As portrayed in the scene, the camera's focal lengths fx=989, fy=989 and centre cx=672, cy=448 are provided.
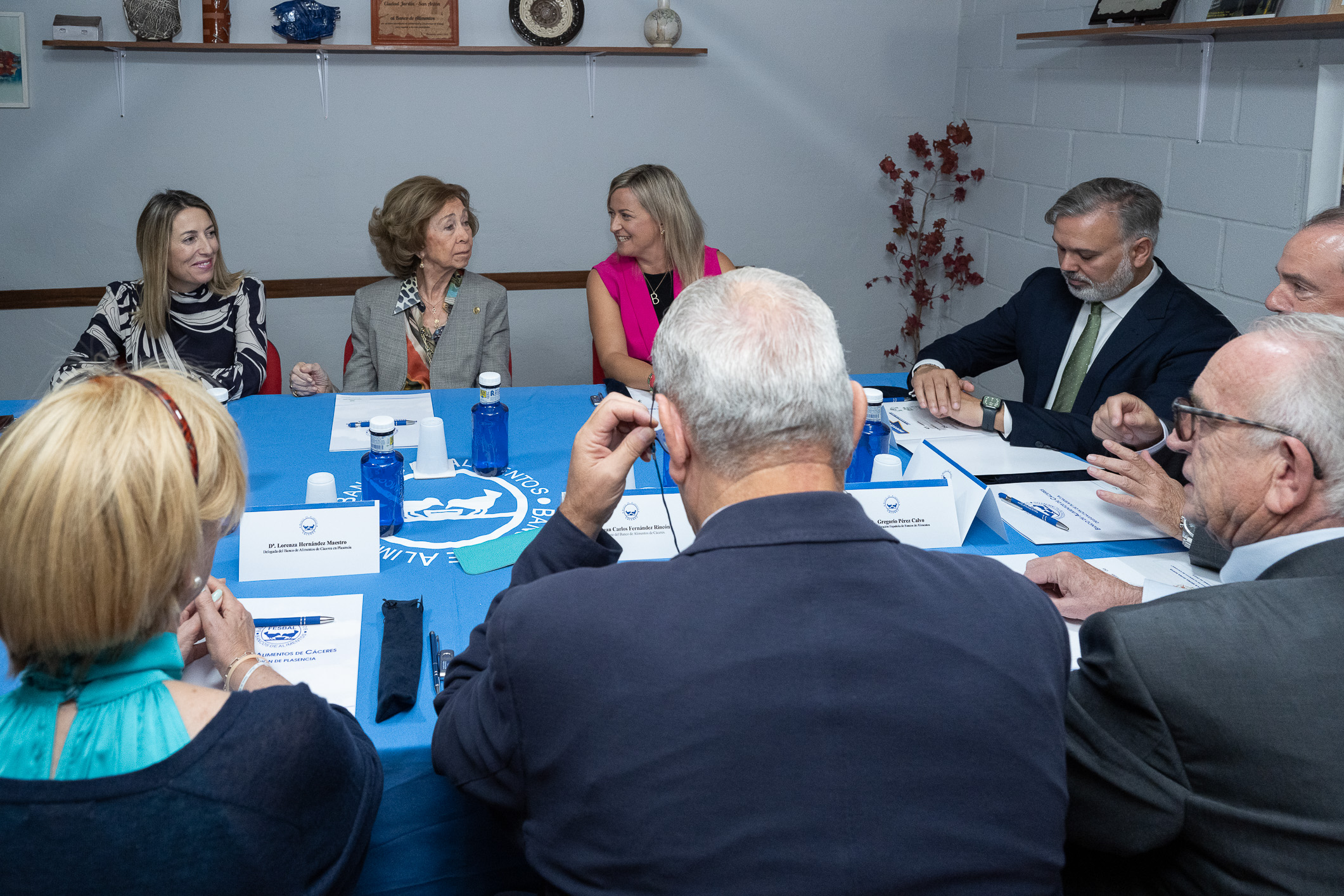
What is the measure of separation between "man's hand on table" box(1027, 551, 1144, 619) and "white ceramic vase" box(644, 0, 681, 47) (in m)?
3.42

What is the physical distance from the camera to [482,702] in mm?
1033

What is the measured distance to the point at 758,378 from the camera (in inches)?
42.2

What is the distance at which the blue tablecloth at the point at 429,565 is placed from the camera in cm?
131

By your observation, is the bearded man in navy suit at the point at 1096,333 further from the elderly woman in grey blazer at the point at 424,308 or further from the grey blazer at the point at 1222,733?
the elderly woman in grey blazer at the point at 424,308

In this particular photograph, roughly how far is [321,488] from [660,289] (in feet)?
6.29

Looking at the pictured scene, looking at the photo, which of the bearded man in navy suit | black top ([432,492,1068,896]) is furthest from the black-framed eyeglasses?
the bearded man in navy suit

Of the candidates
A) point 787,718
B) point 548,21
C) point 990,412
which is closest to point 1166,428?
point 990,412

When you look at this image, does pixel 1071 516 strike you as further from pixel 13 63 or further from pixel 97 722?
pixel 13 63

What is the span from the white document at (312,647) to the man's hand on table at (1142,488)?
138 centimetres

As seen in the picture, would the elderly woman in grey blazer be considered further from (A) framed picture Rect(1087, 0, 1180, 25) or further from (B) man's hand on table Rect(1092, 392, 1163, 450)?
(A) framed picture Rect(1087, 0, 1180, 25)

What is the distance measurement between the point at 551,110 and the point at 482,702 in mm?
3905

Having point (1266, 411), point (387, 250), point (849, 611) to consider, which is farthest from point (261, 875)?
point (387, 250)

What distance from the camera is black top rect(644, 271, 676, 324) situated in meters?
3.48

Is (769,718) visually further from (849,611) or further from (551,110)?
(551,110)
